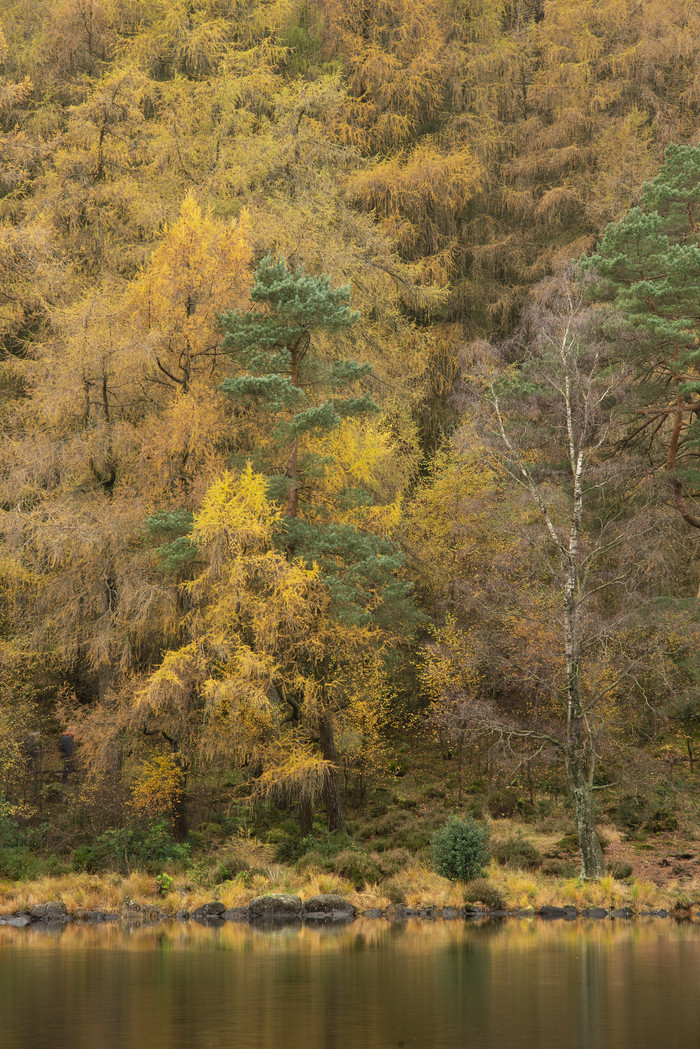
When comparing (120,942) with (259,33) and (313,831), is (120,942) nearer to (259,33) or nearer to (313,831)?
(313,831)

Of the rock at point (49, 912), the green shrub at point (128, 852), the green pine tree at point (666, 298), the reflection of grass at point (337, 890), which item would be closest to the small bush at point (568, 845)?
the reflection of grass at point (337, 890)

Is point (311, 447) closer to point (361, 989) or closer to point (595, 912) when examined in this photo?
point (595, 912)

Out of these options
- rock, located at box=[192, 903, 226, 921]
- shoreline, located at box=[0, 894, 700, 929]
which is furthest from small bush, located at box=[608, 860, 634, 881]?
rock, located at box=[192, 903, 226, 921]

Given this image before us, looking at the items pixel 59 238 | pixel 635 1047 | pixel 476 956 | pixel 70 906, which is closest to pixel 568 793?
pixel 70 906

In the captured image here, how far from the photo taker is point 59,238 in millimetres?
28734

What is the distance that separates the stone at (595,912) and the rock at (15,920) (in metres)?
9.14

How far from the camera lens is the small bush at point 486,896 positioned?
2055 cm

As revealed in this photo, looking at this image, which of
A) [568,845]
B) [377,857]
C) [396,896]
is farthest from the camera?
[568,845]

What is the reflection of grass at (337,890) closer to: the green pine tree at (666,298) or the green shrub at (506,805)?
the green shrub at (506,805)

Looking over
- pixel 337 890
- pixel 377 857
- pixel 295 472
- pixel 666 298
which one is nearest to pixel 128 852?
pixel 337 890

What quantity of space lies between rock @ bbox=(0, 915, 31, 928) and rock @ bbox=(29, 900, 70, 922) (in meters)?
0.15

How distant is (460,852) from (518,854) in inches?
102

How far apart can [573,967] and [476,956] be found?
1445 millimetres

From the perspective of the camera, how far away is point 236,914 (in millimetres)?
20859
